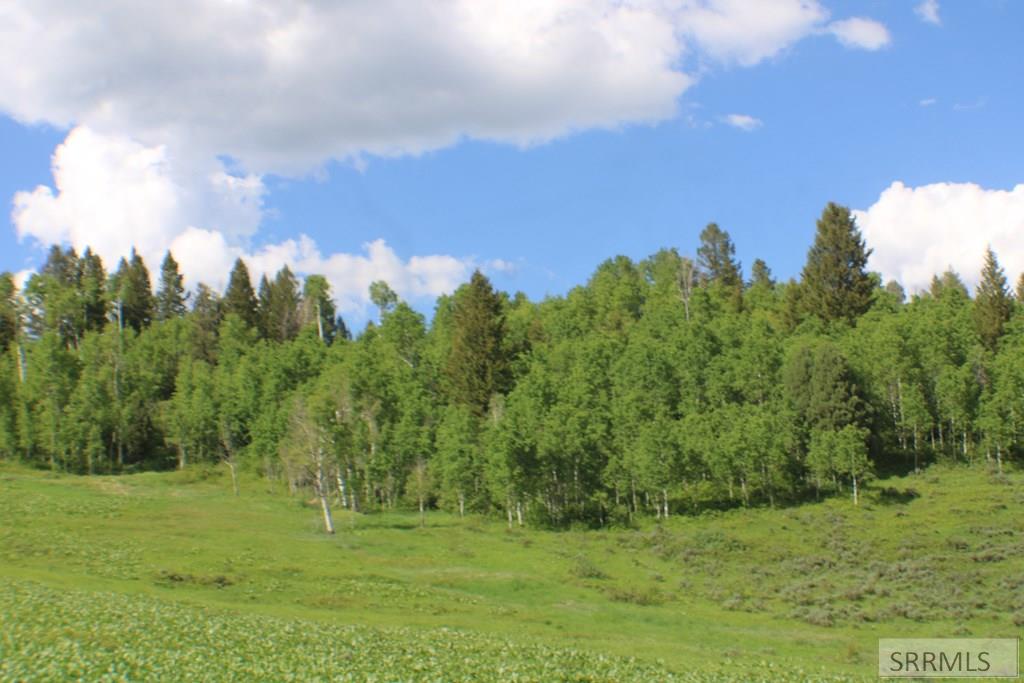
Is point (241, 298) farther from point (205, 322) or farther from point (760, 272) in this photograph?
point (760, 272)

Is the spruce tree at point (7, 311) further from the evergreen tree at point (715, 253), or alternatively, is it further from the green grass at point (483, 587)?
the evergreen tree at point (715, 253)

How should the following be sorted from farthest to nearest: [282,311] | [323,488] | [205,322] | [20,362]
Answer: [282,311] < [205,322] < [20,362] < [323,488]

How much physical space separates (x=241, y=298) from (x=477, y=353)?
7596cm

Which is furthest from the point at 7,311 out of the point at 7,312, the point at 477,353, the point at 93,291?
the point at 477,353

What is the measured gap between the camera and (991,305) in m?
120

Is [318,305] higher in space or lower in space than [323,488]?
higher

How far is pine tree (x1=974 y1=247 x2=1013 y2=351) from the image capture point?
11831 cm

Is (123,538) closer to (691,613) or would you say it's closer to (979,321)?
(691,613)

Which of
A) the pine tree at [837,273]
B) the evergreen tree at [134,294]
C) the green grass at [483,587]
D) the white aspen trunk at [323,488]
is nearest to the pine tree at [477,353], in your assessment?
the green grass at [483,587]

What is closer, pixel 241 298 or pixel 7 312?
pixel 7 312

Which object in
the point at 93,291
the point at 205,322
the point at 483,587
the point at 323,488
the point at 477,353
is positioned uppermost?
the point at 93,291

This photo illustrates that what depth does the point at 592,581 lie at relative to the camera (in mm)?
56219

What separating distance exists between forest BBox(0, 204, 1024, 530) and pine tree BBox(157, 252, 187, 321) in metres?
16.9

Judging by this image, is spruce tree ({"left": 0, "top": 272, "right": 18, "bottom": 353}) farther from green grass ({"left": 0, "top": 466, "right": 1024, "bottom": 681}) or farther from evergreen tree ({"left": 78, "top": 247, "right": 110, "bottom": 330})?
green grass ({"left": 0, "top": 466, "right": 1024, "bottom": 681})
